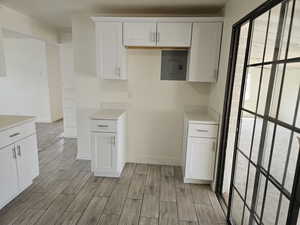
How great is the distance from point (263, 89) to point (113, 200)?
206cm

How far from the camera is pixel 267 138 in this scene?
1.40 metres

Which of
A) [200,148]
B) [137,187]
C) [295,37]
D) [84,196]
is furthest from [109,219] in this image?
[295,37]

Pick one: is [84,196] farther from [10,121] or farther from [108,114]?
[10,121]

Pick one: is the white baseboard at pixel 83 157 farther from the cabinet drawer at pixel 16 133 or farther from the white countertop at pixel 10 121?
the white countertop at pixel 10 121

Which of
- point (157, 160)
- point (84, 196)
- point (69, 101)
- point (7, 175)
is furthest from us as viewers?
point (69, 101)

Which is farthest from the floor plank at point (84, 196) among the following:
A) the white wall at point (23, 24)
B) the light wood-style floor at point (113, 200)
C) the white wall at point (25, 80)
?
the white wall at point (25, 80)

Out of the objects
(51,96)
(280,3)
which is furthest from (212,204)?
(51,96)

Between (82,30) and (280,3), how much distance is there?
2.64m

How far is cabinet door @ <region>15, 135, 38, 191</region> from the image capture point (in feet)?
6.93

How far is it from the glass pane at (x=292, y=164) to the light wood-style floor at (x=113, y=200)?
1.11 m

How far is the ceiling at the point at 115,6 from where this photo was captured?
2.41 meters

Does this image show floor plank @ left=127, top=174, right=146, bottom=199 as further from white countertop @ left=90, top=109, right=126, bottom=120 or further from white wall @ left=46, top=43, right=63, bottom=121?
white wall @ left=46, top=43, right=63, bottom=121

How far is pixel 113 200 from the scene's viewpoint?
2.26m

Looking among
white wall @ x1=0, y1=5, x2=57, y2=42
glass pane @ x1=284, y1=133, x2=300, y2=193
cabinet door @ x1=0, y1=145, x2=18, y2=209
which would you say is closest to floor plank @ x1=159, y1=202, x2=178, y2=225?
glass pane @ x1=284, y1=133, x2=300, y2=193
